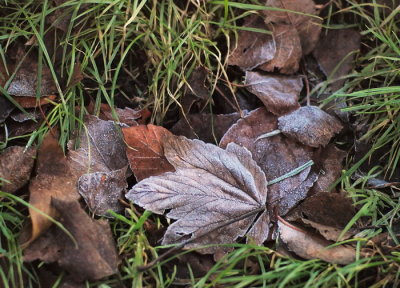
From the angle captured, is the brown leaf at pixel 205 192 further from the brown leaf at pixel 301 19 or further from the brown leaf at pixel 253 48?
the brown leaf at pixel 301 19

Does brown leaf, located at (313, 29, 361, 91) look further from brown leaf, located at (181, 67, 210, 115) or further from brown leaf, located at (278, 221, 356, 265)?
brown leaf, located at (278, 221, 356, 265)

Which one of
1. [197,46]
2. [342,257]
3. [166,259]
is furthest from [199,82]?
[342,257]

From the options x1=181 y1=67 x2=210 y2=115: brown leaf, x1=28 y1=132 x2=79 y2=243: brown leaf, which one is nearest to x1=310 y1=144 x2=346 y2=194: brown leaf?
x1=181 y1=67 x2=210 y2=115: brown leaf

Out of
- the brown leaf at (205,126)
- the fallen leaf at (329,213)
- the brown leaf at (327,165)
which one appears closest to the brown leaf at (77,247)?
the brown leaf at (205,126)

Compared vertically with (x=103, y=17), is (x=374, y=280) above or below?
below

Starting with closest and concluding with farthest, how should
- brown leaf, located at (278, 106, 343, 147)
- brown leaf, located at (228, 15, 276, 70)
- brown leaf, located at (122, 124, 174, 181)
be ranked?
brown leaf, located at (122, 124, 174, 181) → brown leaf, located at (278, 106, 343, 147) → brown leaf, located at (228, 15, 276, 70)

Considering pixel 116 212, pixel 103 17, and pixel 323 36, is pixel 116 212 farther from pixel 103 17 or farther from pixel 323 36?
pixel 323 36
